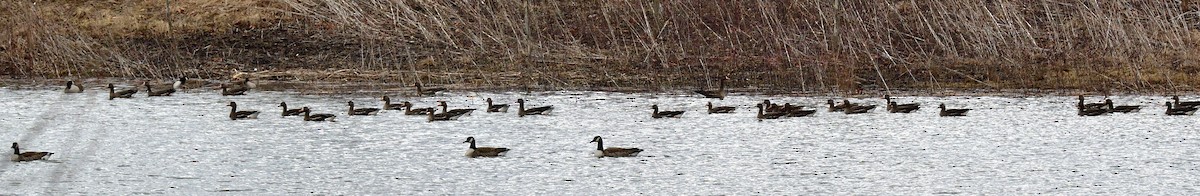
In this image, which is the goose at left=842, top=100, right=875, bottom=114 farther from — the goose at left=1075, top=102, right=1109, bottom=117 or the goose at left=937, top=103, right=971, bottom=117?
the goose at left=1075, top=102, right=1109, bottom=117

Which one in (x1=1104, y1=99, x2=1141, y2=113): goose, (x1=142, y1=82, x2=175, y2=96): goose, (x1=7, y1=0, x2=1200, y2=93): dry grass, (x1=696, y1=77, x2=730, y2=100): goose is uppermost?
(x1=7, y1=0, x2=1200, y2=93): dry grass

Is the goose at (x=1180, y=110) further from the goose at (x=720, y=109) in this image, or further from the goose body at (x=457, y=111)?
the goose body at (x=457, y=111)

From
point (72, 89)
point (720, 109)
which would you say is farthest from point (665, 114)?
point (72, 89)

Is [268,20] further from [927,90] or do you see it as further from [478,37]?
[927,90]

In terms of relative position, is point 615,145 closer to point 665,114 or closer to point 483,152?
point 483,152

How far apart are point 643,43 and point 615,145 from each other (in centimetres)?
730

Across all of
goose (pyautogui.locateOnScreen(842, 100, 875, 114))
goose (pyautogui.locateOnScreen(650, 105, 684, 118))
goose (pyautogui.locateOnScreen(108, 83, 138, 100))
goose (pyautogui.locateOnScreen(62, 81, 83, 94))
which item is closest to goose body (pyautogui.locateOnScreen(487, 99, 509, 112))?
goose (pyautogui.locateOnScreen(650, 105, 684, 118))

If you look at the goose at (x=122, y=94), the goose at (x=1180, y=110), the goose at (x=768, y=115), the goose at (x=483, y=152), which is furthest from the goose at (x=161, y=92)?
the goose at (x=1180, y=110)

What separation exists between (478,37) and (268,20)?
12.9 ft

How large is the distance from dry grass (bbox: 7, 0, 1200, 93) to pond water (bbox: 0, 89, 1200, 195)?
1843 millimetres

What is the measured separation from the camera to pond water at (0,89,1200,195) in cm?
1027

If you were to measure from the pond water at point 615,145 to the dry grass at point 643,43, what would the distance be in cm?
184

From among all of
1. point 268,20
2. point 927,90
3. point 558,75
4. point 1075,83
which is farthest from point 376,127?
point 268,20

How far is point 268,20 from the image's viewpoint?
24.2m
